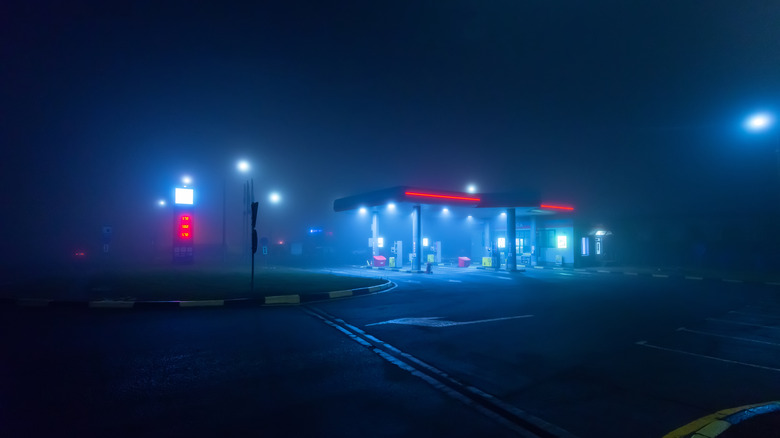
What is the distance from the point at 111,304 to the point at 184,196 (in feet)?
86.0

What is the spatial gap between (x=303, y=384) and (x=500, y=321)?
231 inches

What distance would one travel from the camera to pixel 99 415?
4219 millimetres

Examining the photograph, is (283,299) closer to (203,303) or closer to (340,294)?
(340,294)

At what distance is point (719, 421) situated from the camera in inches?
158

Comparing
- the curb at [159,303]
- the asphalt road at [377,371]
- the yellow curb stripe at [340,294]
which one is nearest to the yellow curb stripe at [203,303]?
the curb at [159,303]

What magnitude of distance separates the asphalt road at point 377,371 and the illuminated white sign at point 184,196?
25.6 m

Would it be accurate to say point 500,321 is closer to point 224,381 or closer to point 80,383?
point 224,381

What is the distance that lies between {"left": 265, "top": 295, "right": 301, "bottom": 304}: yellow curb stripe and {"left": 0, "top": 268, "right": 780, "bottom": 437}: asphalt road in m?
1.80

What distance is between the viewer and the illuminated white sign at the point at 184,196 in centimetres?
3428

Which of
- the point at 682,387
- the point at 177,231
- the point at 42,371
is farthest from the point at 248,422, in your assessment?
the point at 177,231

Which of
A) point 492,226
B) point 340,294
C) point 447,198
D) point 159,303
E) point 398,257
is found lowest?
point 340,294

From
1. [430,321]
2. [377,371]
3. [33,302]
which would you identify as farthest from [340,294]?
[33,302]

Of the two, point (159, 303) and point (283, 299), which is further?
point (283, 299)

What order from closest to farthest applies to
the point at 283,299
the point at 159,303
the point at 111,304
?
the point at 111,304 < the point at 159,303 < the point at 283,299
